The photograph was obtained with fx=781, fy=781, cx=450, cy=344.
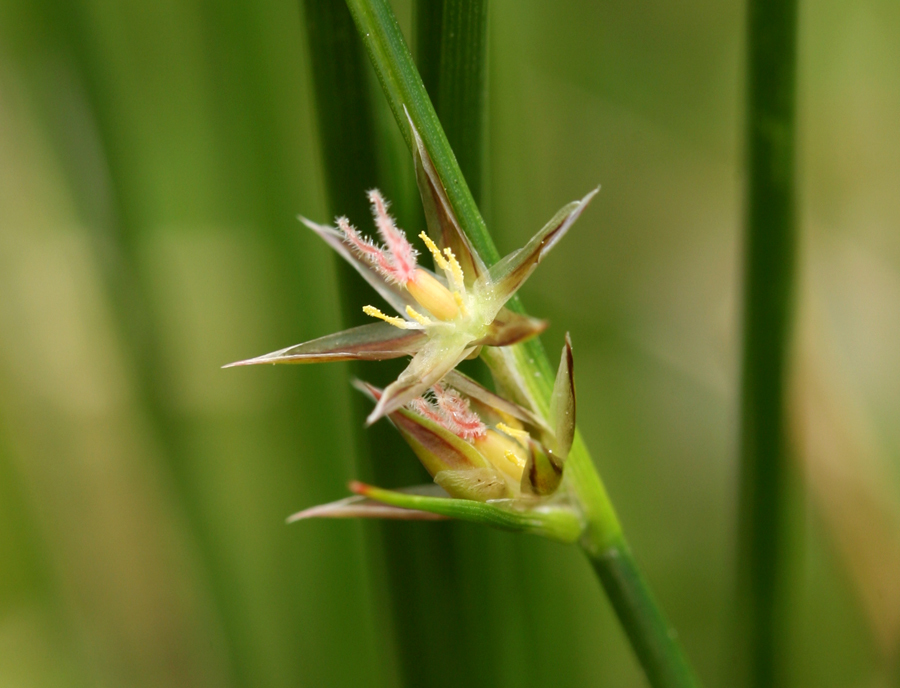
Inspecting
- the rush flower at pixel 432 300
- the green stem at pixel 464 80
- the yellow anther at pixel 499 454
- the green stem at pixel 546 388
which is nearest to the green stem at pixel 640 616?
the green stem at pixel 546 388

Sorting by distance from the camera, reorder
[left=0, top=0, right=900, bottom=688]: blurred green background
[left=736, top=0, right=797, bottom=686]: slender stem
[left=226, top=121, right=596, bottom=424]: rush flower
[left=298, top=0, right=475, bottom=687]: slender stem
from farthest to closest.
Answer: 1. [left=0, top=0, right=900, bottom=688]: blurred green background
2. [left=736, top=0, right=797, bottom=686]: slender stem
3. [left=298, top=0, right=475, bottom=687]: slender stem
4. [left=226, top=121, right=596, bottom=424]: rush flower

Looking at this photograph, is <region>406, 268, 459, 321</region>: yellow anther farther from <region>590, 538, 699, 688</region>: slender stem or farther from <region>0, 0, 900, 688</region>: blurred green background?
<region>0, 0, 900, 688</region>: blurred green background

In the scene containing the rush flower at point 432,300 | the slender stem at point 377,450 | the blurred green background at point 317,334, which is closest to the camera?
the rush flower at point 432,300

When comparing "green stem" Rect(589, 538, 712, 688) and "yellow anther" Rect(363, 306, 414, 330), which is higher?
"yellow anther" Rect(363, 306, 414, 330)

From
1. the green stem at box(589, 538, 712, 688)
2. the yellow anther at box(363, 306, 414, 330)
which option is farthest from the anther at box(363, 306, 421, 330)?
the green stem at box(589, 538, 712, 688)

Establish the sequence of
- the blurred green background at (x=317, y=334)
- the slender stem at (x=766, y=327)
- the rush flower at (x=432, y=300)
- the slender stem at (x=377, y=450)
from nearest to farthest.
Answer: the rush flower at (x=432, y=300), the slender stem at (x=377, y=450), the slender stem at (x=766, y=327), the blurred green background at (x=317, y=334)

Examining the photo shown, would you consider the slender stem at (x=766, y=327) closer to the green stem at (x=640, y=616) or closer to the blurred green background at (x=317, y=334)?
the blurred green background at (x=317, y=334)

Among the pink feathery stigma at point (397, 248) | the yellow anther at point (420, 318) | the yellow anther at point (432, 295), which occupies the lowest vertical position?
the yellow anther at point (420, 318)
